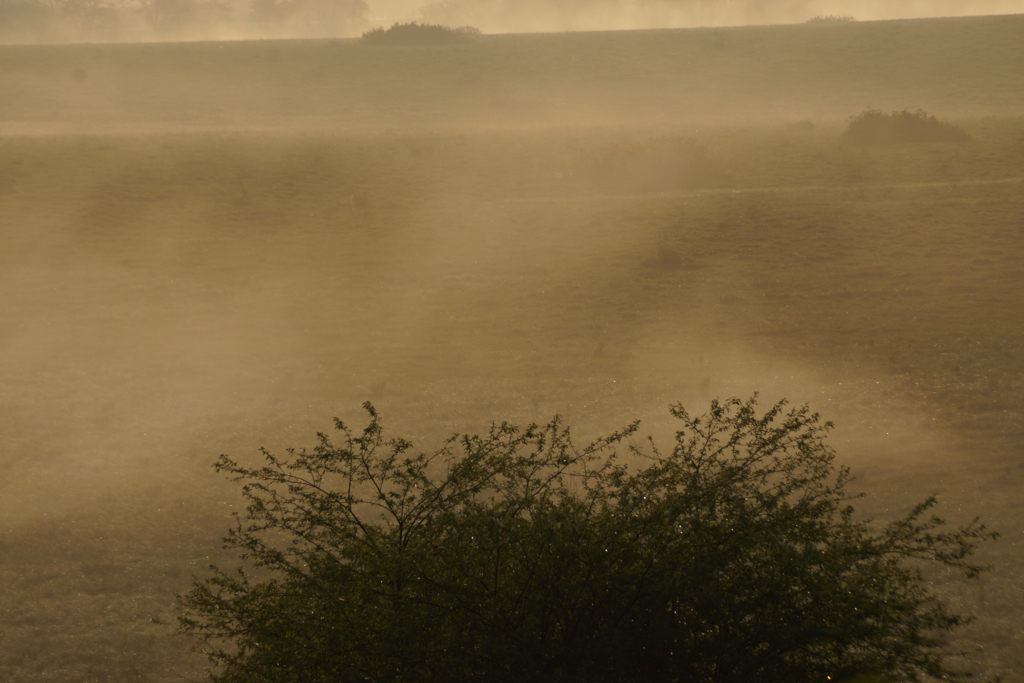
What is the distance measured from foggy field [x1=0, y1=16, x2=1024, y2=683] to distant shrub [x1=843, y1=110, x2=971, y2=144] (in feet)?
3.14

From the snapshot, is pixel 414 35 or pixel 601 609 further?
pixel 414 35

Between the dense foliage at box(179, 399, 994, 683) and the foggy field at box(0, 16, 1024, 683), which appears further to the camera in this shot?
the foggy field at box(0, 16, 1024, 683)

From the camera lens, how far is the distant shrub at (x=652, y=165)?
2744cm

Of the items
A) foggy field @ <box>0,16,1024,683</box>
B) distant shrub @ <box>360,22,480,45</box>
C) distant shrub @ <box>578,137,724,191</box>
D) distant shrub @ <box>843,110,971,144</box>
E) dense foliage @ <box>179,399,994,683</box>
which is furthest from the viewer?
distant shrub @ <box>360,22,480,45</box>

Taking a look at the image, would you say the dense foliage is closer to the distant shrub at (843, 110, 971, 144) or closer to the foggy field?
the foggy field

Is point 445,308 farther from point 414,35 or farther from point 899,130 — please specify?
point 414,35

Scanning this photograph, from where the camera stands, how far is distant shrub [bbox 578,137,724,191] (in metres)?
27.4

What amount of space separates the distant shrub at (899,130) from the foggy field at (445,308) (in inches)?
37.7

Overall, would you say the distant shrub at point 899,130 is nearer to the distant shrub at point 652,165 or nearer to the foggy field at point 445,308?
the foggy field at point 445,308

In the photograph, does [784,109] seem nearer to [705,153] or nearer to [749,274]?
[705,153]

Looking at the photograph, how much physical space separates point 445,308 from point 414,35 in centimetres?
4496

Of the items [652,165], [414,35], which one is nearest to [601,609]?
[652,165]

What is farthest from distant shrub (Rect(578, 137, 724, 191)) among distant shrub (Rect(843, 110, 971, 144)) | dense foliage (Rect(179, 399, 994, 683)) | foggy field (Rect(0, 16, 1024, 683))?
dense foliage (Rect(179, 399, 994, 683))

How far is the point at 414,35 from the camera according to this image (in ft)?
190
